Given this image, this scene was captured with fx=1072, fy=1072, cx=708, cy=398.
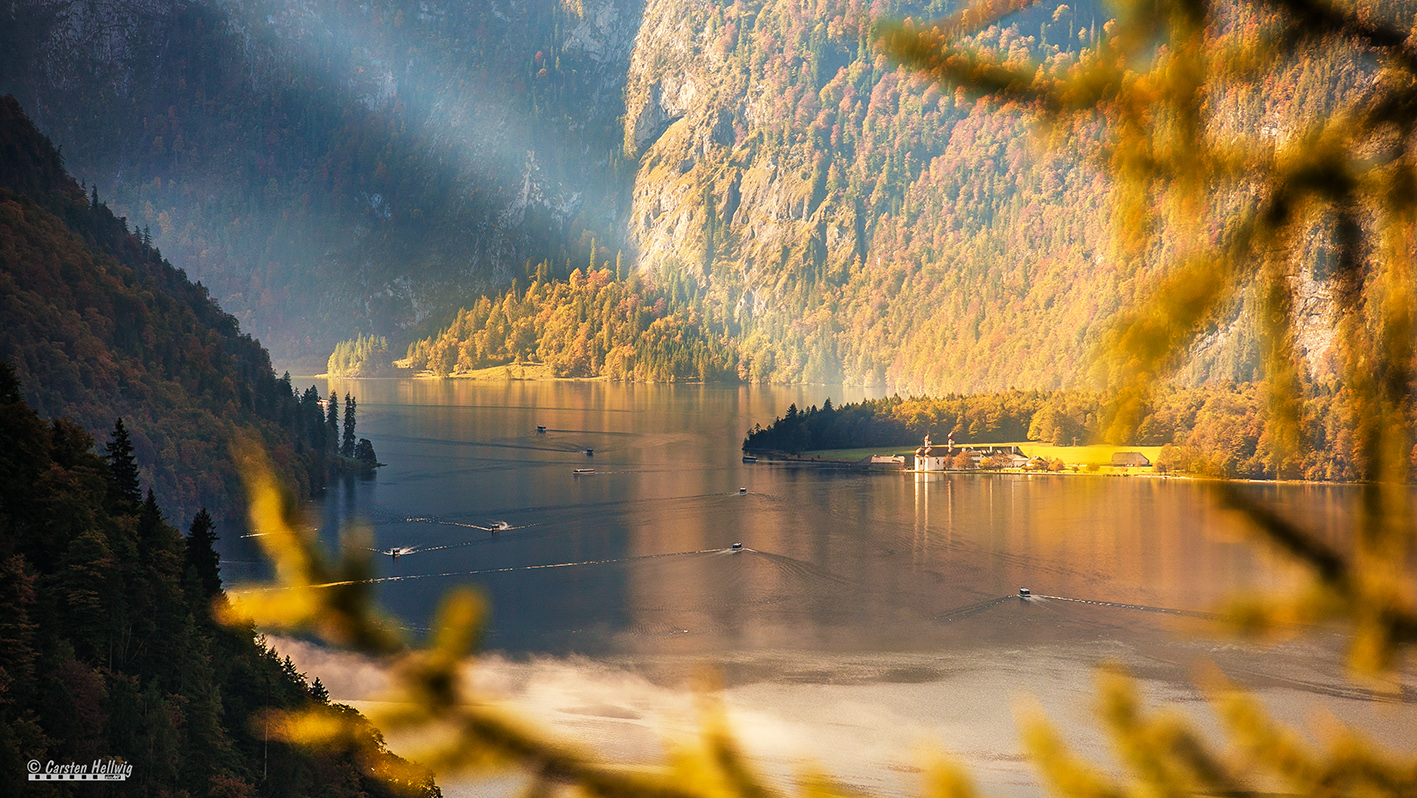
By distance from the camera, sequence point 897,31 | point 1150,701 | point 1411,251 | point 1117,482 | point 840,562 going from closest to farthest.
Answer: point 1411,251
point 897,31
point 1150,701
point 840,562
point 1117,482

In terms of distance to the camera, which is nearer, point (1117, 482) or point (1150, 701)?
point (1150, 701)

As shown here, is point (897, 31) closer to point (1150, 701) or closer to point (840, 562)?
point (1150, 701)

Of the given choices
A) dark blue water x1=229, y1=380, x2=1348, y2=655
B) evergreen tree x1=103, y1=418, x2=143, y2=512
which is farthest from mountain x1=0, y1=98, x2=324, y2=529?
evergreen tree x1=103, y1=418, x2=143, y2=512

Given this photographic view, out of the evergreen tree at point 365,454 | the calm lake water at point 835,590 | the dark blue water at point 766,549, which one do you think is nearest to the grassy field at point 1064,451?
the calm lake water at point 835,590

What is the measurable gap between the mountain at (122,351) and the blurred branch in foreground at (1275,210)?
49281 millimetres

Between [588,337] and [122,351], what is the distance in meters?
126

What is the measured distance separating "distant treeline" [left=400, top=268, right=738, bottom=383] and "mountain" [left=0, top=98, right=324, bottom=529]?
102m

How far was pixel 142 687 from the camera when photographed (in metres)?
23.5

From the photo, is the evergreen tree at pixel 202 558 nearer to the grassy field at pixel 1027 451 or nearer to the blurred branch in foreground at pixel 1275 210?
the blurred branch in foreground at pixel 1275 210

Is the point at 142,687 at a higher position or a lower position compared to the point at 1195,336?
lower

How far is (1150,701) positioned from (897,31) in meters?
29.3

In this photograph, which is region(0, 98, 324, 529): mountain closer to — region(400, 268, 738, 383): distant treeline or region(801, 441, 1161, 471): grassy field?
region(801, 441, 1161, 471): grassy field

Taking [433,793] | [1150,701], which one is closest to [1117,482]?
[1150,701]

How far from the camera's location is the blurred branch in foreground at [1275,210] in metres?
1.43
